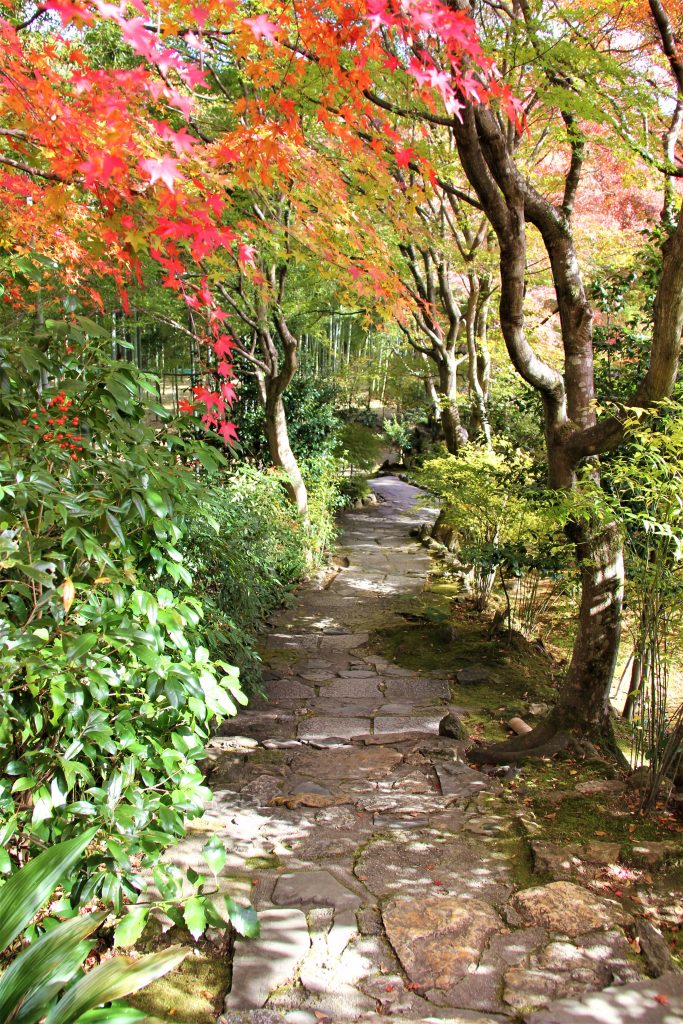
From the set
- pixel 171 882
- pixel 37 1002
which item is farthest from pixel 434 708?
pixel 37 1002

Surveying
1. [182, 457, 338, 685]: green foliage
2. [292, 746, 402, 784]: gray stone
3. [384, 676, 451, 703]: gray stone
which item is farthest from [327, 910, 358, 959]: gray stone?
[384, 676, 451, 703]: gray stone

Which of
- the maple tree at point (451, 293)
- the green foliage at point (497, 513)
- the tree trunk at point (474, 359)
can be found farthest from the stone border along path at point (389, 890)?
the maple tree at point (451, 293)

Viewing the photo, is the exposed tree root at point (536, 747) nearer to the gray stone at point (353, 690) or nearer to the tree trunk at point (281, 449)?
the gray stone at point (353, 690)

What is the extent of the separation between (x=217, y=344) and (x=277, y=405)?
5.58m

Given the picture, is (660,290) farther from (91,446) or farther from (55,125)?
(55,125)

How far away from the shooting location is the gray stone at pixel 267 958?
231cm

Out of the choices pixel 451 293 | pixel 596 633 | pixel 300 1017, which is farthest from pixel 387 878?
pixel 451 293

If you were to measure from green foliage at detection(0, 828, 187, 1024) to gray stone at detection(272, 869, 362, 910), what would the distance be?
3.96 feet

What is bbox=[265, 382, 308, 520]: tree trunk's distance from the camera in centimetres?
952

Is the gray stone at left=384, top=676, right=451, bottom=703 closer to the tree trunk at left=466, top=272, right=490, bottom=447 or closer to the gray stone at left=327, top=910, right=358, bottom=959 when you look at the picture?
the gray stone at left=327, top=910, right=358, bottom=959

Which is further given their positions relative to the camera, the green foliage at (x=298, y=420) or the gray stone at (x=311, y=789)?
the green foliage at (x=298, y=420)

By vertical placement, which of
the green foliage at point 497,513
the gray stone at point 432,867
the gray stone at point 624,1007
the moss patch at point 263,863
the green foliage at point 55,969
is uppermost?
the green foliage at point 497,513

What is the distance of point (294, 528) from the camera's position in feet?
28.7

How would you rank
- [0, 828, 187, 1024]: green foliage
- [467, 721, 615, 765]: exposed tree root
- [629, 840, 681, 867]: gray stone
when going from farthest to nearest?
[467, 721, 615, 765]: exposed tree root
[629, 840, 681, 867]: gray stone
[0, 828, 187, 1024]: green foliage
